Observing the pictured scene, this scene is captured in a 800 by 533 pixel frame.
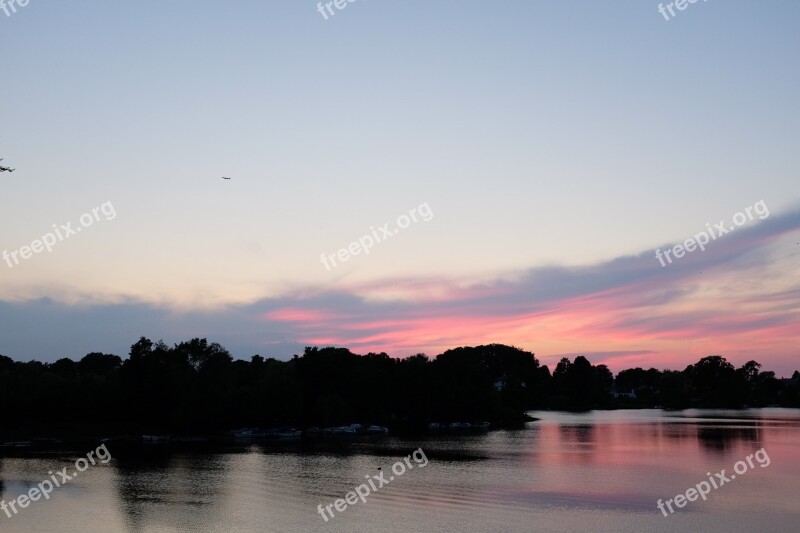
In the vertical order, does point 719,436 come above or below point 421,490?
above

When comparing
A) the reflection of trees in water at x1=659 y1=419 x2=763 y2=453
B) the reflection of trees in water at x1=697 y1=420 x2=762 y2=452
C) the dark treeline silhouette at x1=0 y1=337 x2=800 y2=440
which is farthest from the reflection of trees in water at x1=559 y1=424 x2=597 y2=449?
the dark treeline silhouette at x1=0 y1=337 x2=800 y2=440

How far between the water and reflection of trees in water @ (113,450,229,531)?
0.34ft

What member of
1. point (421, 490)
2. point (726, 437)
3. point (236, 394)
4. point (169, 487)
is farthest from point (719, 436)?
point (169, 487)

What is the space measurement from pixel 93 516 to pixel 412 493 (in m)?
20.9

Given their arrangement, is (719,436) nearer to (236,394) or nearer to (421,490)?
(421,490)

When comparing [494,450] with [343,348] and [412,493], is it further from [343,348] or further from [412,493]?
[343,348]

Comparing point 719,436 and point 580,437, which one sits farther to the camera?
point 580,437

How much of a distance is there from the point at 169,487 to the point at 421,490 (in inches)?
762

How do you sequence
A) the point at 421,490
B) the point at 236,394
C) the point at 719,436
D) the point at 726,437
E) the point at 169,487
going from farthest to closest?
1. the point at 236,394
2. the point at 719,436
3. the point at 726,437
4. the point at 169,487
5. the point at 421,490

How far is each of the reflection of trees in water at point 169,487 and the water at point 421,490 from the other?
0.10 m

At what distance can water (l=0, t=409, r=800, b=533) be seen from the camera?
43.5m

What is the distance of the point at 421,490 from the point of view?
54.7 metres

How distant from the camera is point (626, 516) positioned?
45562 millimetres

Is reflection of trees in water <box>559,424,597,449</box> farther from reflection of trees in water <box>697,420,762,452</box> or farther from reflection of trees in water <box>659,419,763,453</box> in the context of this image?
reflection of trees in water <box>697,420,762,452</box>
